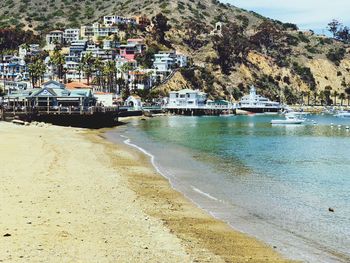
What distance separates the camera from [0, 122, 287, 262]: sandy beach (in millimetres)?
12484

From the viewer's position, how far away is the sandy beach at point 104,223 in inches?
492

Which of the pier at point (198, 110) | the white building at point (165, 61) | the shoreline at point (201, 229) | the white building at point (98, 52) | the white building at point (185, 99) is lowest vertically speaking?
the pier at point (198, 110)

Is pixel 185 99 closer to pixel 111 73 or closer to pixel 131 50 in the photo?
pixel 111 73

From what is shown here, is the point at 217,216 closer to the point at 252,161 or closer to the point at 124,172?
the point at 124,172

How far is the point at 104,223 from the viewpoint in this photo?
15.6 meters

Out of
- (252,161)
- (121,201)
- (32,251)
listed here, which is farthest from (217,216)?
(252,161)

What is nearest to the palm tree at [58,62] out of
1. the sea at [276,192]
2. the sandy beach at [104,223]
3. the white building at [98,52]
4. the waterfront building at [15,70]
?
the waterfront building at [15,70]

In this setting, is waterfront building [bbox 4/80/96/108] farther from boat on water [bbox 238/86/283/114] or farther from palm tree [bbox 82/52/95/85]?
boat on water [bbox 238/86/283/114]

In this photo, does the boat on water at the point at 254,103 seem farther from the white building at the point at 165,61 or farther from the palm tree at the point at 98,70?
the palm tree at the point at 98,70

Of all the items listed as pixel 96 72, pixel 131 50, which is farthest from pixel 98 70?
pixel 131 50

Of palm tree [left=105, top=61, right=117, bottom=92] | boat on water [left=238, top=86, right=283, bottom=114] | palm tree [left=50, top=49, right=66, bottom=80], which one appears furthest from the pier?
palm tree [left=50, top=49, right=66, bottom=80]

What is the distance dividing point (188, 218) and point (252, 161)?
21.1 m

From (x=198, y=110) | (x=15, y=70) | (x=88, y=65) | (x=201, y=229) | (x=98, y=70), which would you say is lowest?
(x=198, y=110)

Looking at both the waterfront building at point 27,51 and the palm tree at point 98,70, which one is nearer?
the palm tree at point 98,70
